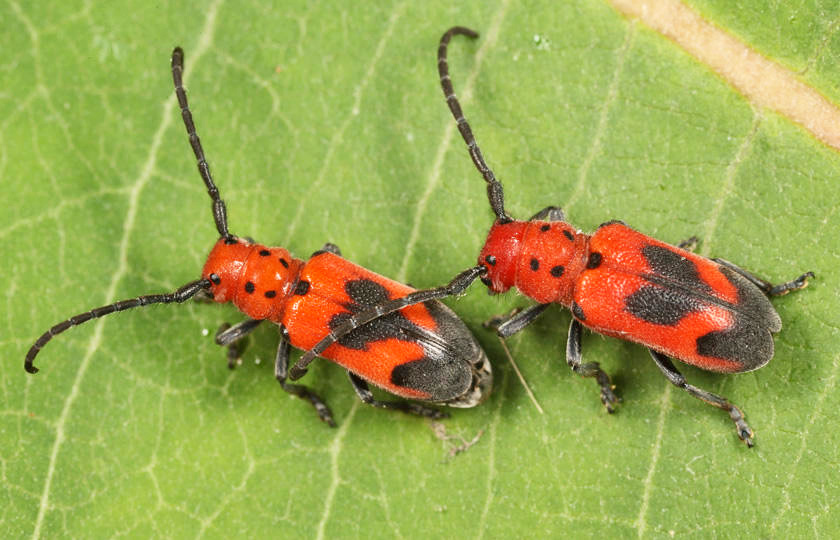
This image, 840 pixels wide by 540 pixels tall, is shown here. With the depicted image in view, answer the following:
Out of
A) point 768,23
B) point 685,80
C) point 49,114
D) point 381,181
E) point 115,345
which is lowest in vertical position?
point 115,345

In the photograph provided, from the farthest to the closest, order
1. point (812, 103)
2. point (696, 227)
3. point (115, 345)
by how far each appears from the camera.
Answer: point (115, 345)
point (696, 227)
point (812, 103)

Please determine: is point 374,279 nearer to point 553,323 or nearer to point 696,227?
point 553,323

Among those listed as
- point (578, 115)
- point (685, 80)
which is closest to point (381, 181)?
point (578, 115)

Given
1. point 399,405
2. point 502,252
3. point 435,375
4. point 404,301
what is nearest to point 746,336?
point 502,252

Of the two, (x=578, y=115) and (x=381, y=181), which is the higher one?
(x=578, y=115)

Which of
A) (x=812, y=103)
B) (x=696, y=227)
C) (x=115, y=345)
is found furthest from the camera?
(x=115, y=345)

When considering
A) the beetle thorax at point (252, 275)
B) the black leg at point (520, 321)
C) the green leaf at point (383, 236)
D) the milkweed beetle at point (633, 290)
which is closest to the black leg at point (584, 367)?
the milkweed beetle at point (633, 290)

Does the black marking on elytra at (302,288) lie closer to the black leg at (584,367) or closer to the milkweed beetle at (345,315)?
the milkweed beetle at (345,315)
